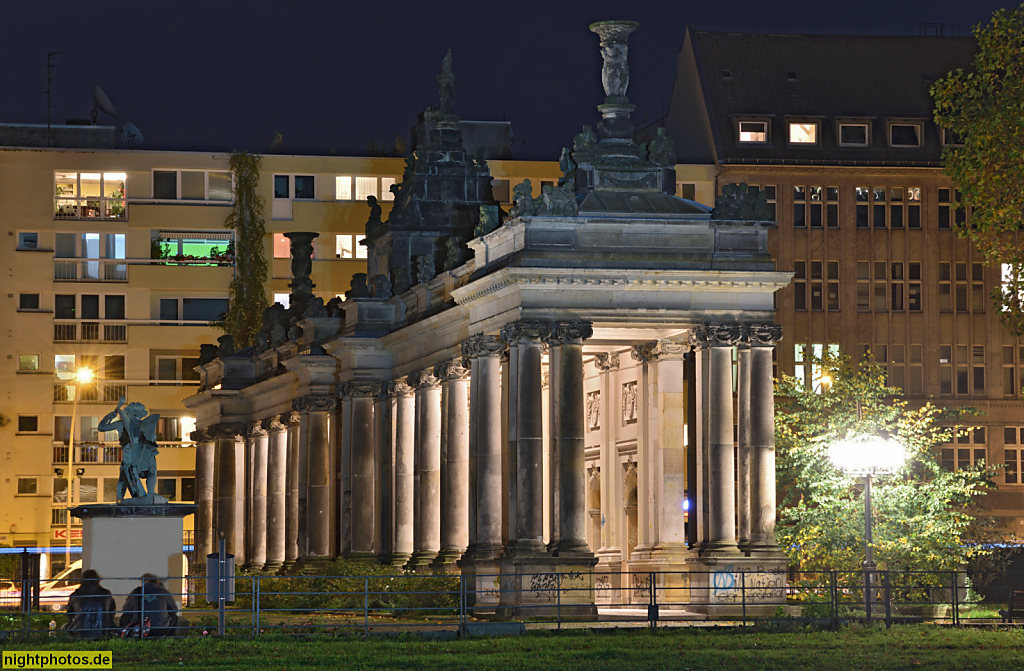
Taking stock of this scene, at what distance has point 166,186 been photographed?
105 meters

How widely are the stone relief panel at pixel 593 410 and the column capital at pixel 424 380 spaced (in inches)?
199

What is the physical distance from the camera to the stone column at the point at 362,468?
63156 mm

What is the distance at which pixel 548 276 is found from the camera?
1874 inches

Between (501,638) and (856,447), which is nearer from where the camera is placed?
(501,638)

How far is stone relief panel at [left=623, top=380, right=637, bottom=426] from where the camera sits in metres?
55.1

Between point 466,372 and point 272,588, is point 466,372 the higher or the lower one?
the higher one

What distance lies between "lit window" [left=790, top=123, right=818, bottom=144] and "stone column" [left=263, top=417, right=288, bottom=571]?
35.4m

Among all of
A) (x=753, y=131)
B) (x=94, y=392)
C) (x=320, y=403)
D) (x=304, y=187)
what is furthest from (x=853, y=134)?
(x=94, y=392)

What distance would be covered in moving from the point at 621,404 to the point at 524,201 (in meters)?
10.1

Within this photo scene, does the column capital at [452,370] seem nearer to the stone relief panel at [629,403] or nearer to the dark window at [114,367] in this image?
the stone relief panel at [629,403]

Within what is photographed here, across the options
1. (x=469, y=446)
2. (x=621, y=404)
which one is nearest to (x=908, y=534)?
(x=621, y=404)

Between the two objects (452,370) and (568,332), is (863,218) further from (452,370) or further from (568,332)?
(568,332)

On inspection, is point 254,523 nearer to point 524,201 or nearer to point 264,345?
point 264,345

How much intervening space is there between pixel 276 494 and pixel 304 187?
34855mm
